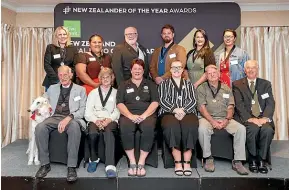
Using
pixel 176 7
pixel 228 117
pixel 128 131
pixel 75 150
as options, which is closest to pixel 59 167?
pixel 75 150

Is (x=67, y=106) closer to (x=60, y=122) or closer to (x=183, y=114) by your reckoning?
(x=60, y=122)

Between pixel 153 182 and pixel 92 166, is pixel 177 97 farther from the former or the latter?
pixel 92 166

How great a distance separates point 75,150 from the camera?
336cm

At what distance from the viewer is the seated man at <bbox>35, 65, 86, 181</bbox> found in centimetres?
333

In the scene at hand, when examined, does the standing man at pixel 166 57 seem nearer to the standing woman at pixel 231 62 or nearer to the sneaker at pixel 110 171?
the standing woman at pixel 231 62

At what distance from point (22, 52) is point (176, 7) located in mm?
2560

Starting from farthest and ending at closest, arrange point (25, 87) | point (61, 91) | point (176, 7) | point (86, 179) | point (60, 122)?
point (25, 87), point (176, 7), point (61, 91), point (60, 122), point (86, 179)

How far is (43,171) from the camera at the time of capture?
3.27m

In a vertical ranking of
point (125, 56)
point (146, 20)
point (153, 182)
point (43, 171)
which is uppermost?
point (146, 20)

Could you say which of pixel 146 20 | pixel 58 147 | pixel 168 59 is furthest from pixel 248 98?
pixel 58 147

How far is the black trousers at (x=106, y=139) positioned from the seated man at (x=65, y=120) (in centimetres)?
14

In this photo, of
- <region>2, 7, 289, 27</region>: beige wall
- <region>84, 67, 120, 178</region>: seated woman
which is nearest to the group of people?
<region>84, 67, 120, 178</region>: seated woman

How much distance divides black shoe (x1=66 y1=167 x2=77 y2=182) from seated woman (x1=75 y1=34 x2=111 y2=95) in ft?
3.47

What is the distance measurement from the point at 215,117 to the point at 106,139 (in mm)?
1248
